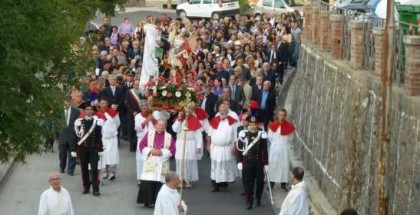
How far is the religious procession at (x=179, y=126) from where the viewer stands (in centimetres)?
2100

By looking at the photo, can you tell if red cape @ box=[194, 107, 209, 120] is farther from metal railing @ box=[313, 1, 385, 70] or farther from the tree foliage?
the tree foliage

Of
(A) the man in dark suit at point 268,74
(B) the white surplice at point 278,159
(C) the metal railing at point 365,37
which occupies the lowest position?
(B) the white surplice at point 278,159

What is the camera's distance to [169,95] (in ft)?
78.7

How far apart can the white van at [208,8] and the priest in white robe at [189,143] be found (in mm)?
30679

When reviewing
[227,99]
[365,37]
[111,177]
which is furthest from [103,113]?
[365,37]

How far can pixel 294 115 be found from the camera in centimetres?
2783

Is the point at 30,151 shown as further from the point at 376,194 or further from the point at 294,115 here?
the point at 294,115

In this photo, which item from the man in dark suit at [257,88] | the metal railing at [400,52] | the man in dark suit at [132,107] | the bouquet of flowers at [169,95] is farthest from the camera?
the man in dark suit at [257,88]

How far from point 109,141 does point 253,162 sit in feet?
11.6

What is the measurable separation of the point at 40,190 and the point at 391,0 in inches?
363

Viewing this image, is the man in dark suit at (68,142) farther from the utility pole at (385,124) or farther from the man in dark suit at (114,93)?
the utility pole at (385,124)

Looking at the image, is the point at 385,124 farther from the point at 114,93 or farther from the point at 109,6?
the point at 109,6

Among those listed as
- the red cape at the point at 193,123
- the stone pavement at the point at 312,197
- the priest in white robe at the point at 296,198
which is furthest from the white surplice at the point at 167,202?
the red cape at the point at 193,123

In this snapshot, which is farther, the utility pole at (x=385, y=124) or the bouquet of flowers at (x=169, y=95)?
the bouquet of flowers at (x=169, y=95)
